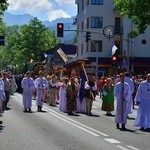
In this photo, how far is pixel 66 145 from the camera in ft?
44.9

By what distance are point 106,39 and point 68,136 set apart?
54.3 meters

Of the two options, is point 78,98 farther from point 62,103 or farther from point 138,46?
point 138,46

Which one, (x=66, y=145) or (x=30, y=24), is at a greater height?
(x=30, y=24)

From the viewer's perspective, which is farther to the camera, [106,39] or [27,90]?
[106,39]

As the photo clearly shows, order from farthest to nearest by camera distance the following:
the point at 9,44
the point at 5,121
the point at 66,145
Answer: the point at 9,44, the point at 5,121, the point at 66,145

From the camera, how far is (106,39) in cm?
6962

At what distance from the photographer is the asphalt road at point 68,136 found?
13.5 meters

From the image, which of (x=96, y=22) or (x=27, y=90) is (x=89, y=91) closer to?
(x=27, y=90)

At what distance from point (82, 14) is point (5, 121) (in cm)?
5539

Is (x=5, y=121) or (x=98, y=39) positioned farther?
(x=98, y=39)

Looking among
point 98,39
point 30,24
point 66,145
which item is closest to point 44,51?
point 30,24

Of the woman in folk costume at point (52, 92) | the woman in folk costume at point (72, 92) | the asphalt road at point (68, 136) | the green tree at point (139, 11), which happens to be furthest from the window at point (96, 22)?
the asphalt road at point (68, 136)

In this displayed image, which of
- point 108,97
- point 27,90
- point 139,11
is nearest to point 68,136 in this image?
point 108,97

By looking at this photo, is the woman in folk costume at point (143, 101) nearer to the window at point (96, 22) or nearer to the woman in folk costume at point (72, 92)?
the woman in folk costume at point (72, 92)
